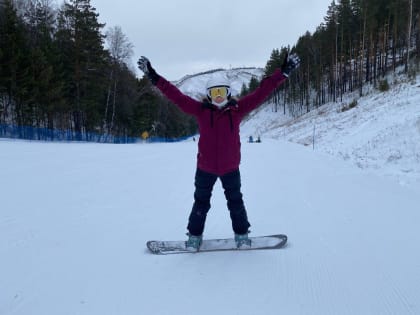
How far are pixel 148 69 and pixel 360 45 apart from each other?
4311cm

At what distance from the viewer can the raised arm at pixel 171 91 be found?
2.97m

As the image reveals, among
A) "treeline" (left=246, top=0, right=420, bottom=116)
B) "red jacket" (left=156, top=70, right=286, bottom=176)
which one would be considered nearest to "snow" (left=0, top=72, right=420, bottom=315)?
"red jacket" (left=156, top=70, right=286, bottom=176)

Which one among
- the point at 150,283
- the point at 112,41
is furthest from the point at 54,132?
the point at 150,283

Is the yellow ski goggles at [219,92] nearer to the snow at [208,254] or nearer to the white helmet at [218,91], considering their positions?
the white helmet at [218,91]

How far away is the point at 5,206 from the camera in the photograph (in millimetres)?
4207

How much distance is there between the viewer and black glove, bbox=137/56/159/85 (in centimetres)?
299

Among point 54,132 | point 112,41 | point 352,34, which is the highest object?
point 352,34

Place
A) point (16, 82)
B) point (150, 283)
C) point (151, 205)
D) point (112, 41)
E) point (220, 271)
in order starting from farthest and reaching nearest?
1. point (112, 41)
2. point (16, 82)
3. point (151, 205)
4. point (220, 271)
5. point (150, 283)

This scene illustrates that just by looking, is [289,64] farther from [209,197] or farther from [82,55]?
[82,55]

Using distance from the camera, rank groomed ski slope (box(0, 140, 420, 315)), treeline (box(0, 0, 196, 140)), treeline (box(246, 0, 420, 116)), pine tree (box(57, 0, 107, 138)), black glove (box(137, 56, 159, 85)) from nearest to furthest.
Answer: groomed ski slope (box(0, 140, 420, 315)), black glove (box(137, 56, 159, 85)), treeline (box(0, 0, 196, 140)), pine tree (box(57, 0, 107, 138)), treeline (box(246, 0, 420, 116))

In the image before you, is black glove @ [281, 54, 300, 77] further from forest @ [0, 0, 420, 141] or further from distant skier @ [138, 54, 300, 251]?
forest @ [0, 0, 420, 141]

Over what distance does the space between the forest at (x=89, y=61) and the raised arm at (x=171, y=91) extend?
24.1 meters

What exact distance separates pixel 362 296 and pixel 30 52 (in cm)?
3270

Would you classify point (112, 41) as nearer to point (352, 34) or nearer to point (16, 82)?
point (16, 82)
